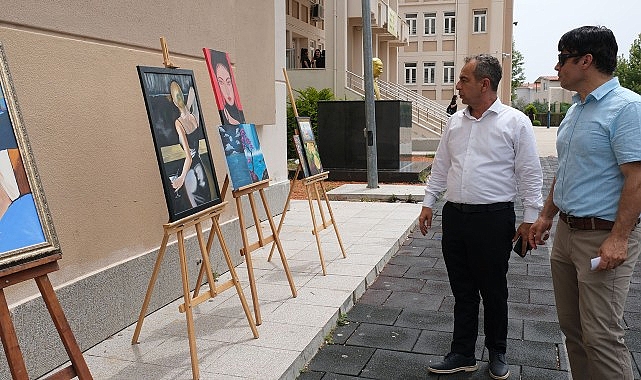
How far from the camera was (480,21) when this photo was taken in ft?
128

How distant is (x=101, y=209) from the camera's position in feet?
13.6

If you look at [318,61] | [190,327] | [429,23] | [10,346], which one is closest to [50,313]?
[10,346]

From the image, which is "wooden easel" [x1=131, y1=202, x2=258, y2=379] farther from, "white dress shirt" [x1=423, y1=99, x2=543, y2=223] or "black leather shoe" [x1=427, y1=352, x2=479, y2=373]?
"white dress shirt" [x1=423, y1=99, x2=543, y2=223]

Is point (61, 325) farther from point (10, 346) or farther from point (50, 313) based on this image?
point (10, 346)

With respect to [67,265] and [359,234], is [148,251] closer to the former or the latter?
[67,265]

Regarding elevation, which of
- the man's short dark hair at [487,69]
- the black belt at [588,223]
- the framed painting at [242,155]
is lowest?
the black belt at [588,223]

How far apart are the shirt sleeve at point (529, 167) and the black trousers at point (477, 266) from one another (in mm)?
130

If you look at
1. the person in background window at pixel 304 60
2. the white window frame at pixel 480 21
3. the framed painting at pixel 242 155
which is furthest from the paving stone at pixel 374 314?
the white window frame at pixel 480 21

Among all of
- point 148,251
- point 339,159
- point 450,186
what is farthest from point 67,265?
point 339,159

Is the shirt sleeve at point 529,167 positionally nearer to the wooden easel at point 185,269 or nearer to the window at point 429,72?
the wooden easel at point 185,269

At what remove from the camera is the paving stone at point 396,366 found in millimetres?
3789

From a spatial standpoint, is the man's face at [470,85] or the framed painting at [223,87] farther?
the framed painting at [223,87]

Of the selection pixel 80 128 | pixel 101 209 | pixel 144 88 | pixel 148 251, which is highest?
pixel 144 88

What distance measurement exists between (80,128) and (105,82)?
17.1 inches
